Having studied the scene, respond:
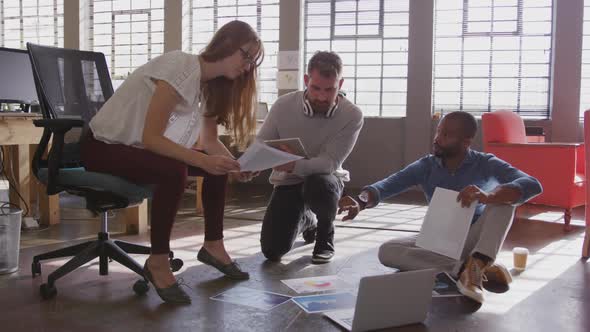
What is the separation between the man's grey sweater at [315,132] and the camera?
2.65 m

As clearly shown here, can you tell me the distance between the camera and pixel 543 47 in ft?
17.8

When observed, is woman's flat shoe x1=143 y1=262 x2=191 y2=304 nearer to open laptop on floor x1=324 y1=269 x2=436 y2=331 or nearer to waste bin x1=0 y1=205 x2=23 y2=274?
open laptop on floor x1=324 y1=269 x2=436 y2=331

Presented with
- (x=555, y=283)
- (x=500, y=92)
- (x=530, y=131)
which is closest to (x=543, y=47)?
(x=500, y=92)

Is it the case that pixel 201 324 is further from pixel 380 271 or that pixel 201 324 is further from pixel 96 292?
pixel 380 271

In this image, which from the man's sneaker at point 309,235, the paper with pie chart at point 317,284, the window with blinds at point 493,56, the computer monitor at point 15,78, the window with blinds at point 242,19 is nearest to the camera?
the paper with pie chart at point 317,284

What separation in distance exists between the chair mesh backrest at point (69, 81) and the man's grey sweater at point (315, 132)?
804mm

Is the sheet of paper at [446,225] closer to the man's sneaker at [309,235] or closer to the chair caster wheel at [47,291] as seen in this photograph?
the man's sneaker at [309,235]

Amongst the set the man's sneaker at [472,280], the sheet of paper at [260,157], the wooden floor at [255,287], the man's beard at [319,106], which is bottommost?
the wooden floor at [255,287]

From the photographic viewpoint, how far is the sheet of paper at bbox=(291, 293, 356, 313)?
1.93 m

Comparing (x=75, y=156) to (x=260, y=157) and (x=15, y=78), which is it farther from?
(x=15, y=78)

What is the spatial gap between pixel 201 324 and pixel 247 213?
244cm

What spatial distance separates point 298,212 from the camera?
2793 mm

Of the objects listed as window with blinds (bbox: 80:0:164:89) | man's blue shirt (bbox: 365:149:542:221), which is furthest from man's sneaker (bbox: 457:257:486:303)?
window with blinds (bbox: 80:0:164:89)

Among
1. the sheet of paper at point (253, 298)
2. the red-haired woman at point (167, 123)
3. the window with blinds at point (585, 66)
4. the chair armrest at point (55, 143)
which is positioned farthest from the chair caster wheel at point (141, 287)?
the window with blinds at point (585, 66)
